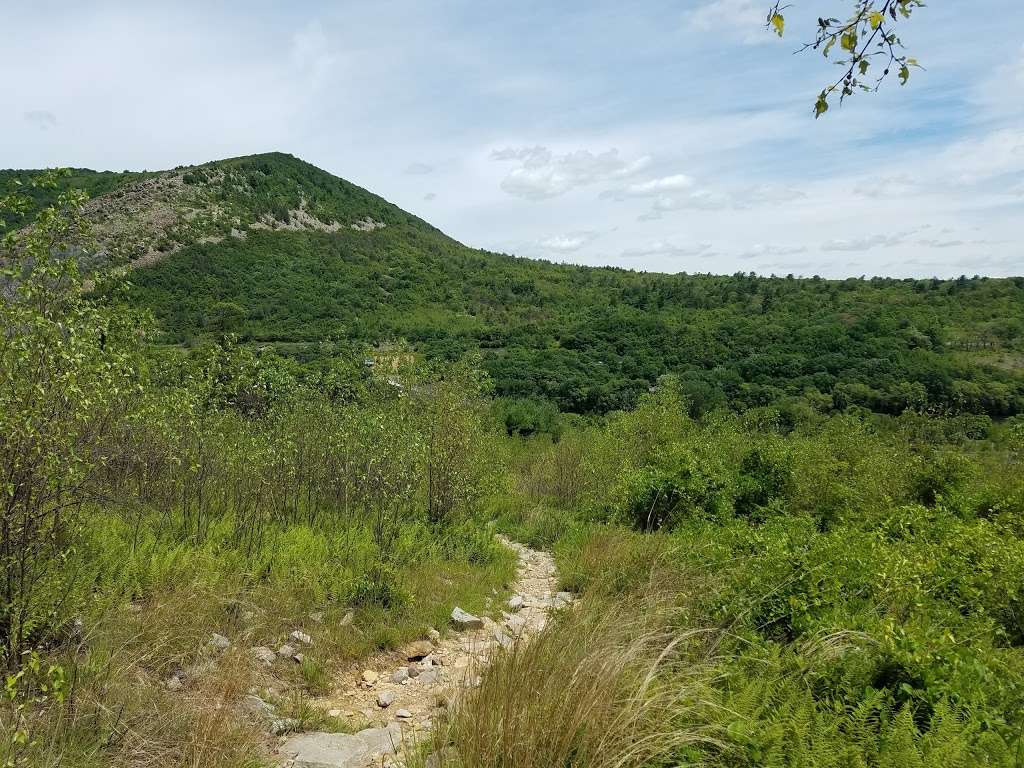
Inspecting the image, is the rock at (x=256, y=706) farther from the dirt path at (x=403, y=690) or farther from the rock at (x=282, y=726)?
the dirt path at (x=403, y=690)

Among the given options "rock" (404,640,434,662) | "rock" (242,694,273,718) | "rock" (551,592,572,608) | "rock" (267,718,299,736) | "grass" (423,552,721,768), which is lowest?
"rock" (551,592,572,608)

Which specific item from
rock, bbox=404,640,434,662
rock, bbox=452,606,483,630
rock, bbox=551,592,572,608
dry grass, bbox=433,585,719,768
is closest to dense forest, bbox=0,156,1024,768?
dry grass, bbox=433,585,719,768

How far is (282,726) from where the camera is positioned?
4.29m

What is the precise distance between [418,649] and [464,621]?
74 cm

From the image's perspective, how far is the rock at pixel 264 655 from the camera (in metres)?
5.07

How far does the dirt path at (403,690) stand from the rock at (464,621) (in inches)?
0.4

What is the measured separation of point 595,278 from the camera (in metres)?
73.4

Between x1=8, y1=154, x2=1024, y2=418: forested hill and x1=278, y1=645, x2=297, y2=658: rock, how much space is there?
714 inches

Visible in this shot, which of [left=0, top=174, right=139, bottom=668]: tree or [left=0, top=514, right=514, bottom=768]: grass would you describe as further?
[left=0, top=174, right=139, bottom=668]: tree

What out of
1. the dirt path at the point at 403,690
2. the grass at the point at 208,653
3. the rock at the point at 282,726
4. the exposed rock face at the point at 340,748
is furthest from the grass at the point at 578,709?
the grass at the point at 208,653

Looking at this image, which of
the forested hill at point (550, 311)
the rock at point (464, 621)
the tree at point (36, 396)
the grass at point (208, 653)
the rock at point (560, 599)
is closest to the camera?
the grass at point (208, 653)

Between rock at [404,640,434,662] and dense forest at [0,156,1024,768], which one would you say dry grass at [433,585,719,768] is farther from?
rock at [404,640,434,662]

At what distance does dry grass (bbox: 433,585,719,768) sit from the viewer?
3.08 meters

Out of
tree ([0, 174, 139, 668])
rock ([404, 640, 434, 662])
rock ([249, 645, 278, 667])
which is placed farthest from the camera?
rock ([404, 640, 434, 662])
